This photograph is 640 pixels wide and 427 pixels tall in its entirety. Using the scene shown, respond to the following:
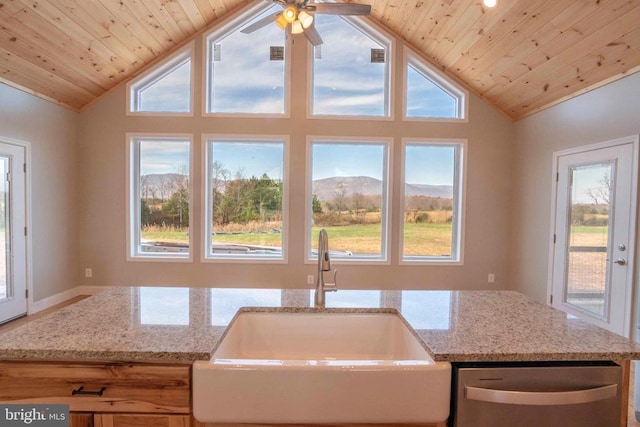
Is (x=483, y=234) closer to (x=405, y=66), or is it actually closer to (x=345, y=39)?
(x=405, y=66)

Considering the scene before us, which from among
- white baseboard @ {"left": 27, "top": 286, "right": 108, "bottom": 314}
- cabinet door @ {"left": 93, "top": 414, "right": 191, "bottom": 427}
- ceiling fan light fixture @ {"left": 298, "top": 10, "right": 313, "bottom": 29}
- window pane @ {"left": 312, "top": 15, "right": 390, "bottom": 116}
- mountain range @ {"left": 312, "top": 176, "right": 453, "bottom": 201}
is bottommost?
white baseboard @ {"left": 27, "top": 286, "right": 108, "bottom": 314}

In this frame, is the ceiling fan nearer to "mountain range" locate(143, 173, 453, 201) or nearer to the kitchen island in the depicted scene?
the kitchen island

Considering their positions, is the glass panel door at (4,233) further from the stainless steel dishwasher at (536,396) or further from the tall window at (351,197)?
the stainless steel dishwasher at (536,396)

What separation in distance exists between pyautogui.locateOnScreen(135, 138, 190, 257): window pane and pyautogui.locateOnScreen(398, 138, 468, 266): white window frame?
2936 mm

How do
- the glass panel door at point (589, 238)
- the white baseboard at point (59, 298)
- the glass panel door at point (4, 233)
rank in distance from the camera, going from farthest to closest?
1. the white baseboard at point (59, 298)
2. the glass panel door at point (4, 233)
3. the glass panel door at point (589, 238)

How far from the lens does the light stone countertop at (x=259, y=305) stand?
955 millimetres

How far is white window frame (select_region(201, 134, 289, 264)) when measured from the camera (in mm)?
4234

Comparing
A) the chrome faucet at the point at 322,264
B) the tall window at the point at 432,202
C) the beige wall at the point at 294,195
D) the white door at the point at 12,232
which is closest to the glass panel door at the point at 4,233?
the white door at the point at 12,232

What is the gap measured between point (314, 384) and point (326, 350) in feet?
1.56

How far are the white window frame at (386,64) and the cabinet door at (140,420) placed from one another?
12.5 feet

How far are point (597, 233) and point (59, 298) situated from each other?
20.1 ft

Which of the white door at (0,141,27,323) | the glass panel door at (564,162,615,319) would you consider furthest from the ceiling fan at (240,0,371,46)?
the white door at (0,141,27,323)

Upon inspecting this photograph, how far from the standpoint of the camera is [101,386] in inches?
37.1

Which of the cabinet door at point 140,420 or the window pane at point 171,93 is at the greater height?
the window pane at point 171,93
